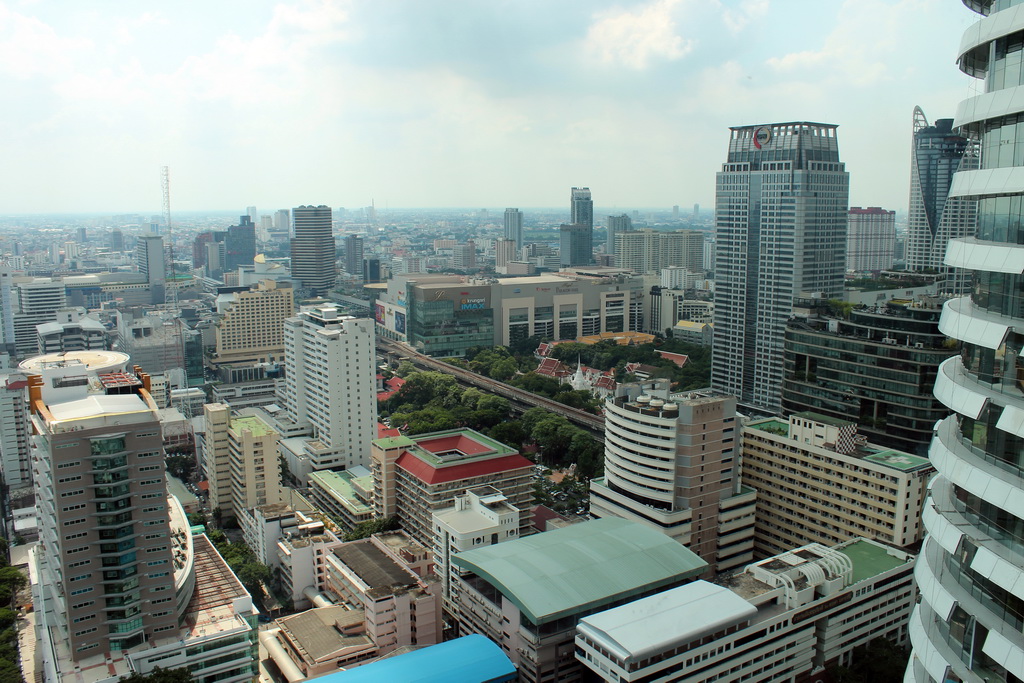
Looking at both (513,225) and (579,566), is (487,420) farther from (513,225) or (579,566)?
(513,225)

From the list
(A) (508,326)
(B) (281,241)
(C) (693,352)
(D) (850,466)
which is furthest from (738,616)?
(B) (281,241)

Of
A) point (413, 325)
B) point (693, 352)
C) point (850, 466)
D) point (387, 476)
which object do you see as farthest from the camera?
point (413, 325)

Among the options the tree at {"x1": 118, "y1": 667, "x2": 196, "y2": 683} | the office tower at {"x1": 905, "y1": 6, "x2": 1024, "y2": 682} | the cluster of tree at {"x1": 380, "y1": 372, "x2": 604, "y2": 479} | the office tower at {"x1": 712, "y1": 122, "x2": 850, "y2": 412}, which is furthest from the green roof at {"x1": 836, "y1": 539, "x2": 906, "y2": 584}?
the office tower at {"x1": 712, "y1": 122, "x2": 850, "y2": 412}

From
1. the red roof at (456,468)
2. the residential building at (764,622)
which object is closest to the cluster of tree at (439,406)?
the red roof at (456,468)

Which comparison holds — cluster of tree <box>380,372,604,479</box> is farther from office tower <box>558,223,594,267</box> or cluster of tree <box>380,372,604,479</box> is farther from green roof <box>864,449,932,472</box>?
office tower <box>558,223,594,267</box>

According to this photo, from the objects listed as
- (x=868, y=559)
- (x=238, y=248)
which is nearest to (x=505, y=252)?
(x=238, y=248)

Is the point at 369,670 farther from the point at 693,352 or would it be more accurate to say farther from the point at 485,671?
the point at 693,352

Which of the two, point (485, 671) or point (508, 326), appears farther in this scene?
point (508, 326)
